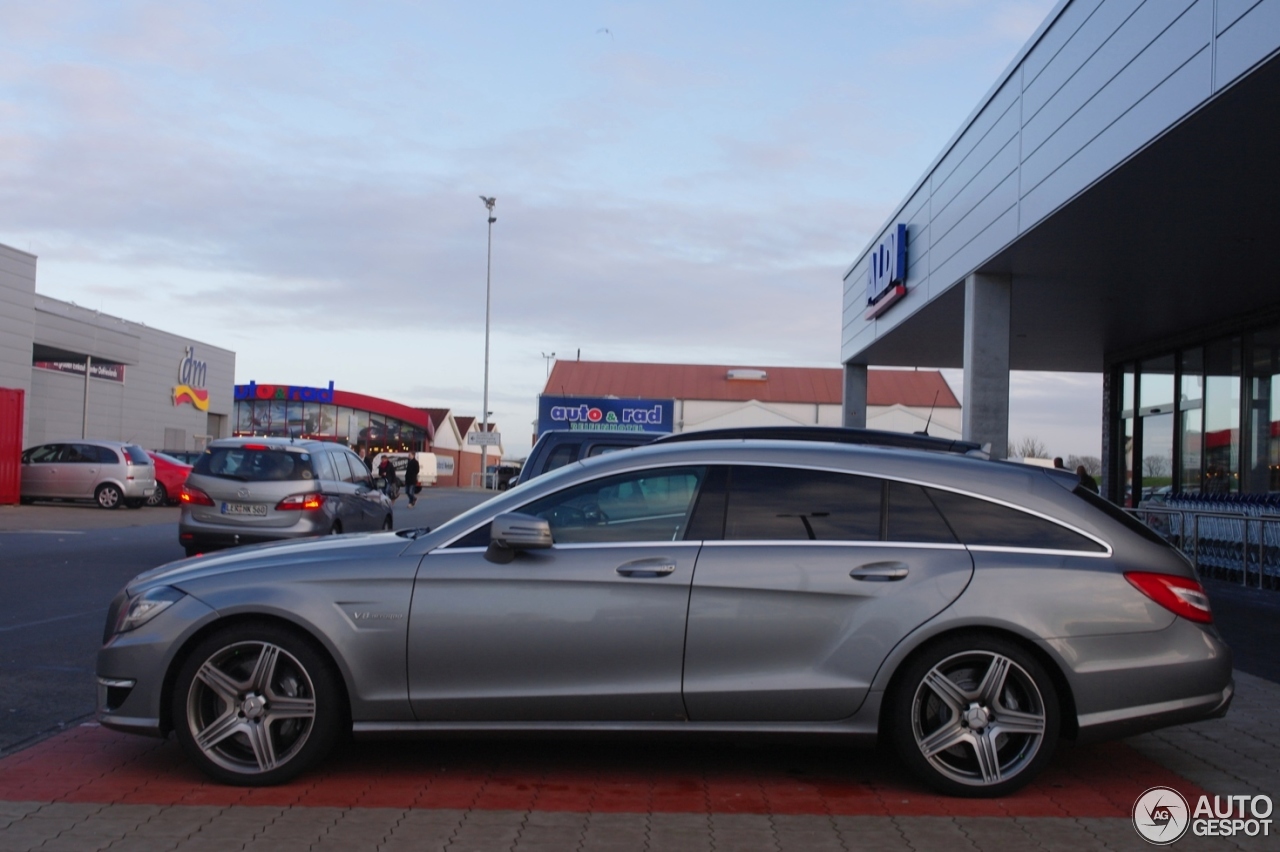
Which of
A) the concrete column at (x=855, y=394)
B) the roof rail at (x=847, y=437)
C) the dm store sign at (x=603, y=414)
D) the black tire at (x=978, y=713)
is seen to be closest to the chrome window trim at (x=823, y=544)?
the black tire at (x=978, y=713)

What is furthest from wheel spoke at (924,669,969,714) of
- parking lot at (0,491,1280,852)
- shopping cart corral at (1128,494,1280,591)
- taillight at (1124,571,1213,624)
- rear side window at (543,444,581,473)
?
shopping cart corral at (1128,494,1280,591)

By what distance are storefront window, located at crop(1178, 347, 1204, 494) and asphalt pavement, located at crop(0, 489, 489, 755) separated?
14.7 metres

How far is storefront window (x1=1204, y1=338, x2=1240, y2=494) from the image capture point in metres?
20.1

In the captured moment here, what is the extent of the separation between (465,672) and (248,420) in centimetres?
7147

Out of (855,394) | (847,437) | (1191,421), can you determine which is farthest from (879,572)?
(855,394)

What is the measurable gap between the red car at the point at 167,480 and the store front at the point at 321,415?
39740 millimetres

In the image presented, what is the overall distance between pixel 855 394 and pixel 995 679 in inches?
896

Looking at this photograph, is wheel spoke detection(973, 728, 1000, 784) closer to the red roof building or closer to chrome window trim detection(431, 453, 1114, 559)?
chrome window trim detection(431, 453, 1114, 559)

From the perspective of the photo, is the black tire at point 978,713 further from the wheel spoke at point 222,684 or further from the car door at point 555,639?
the wheel spoke at point 222,684

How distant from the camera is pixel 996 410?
15.5m

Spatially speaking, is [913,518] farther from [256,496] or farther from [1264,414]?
[1264,414]

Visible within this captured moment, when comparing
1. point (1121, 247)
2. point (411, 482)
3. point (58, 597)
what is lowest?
point (58, 597)

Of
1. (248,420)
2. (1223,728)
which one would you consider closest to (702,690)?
(1223,728)

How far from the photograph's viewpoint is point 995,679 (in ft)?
16.3
